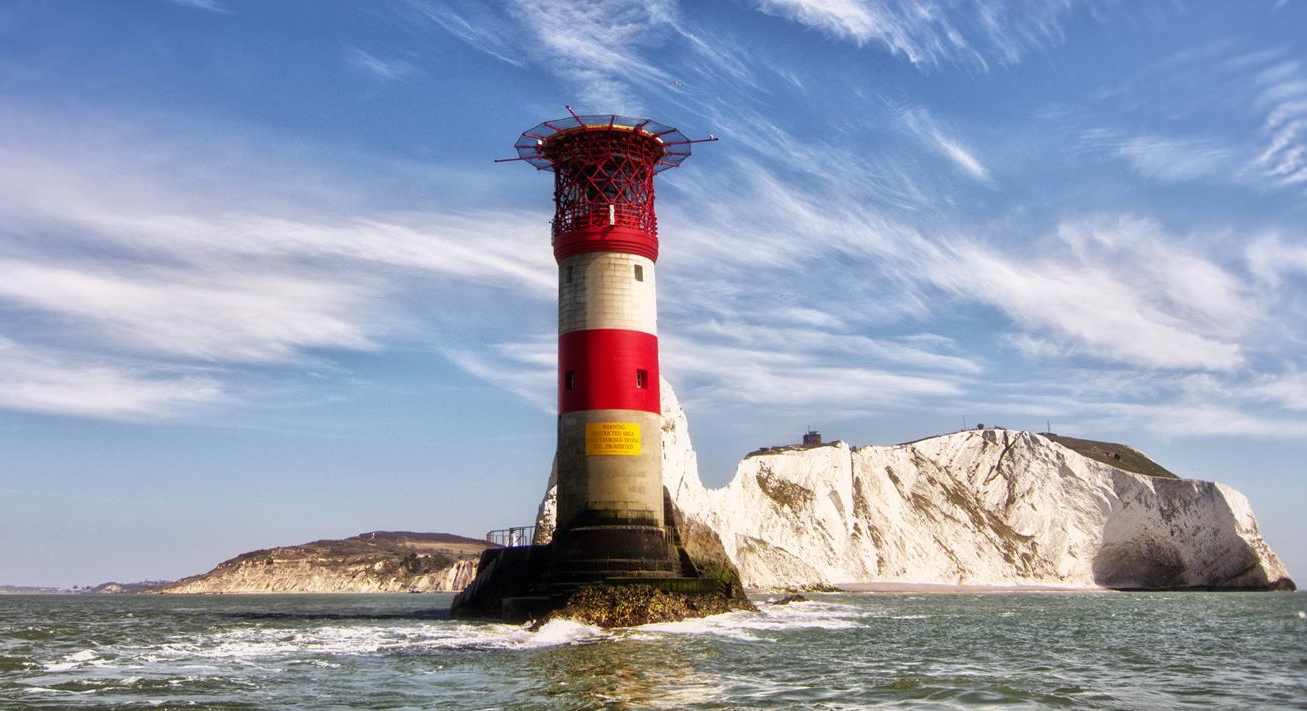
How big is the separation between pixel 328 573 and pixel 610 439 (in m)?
157

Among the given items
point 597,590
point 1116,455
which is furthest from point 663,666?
point 1116,455

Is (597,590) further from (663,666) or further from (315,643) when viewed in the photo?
(663,666)

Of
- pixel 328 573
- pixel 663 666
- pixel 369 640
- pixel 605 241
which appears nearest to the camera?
pixel 663 666

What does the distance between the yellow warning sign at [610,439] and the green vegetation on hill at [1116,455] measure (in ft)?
299

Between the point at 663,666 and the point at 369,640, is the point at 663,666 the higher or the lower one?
the lower one

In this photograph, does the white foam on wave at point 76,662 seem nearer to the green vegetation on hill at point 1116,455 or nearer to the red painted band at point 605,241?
the red painted band at point 605,241

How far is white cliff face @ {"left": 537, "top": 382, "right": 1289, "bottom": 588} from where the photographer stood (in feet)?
288

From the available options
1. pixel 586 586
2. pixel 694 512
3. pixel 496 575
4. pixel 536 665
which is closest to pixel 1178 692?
pixel 536 665

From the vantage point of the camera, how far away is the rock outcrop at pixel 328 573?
522ft

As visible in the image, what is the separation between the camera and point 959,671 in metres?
19.2

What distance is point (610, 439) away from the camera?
33.2 metres

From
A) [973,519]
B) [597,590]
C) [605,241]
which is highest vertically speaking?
[605,241]

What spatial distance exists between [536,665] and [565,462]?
45.1 ft

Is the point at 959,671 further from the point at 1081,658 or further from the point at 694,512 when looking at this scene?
the point at 694,512
